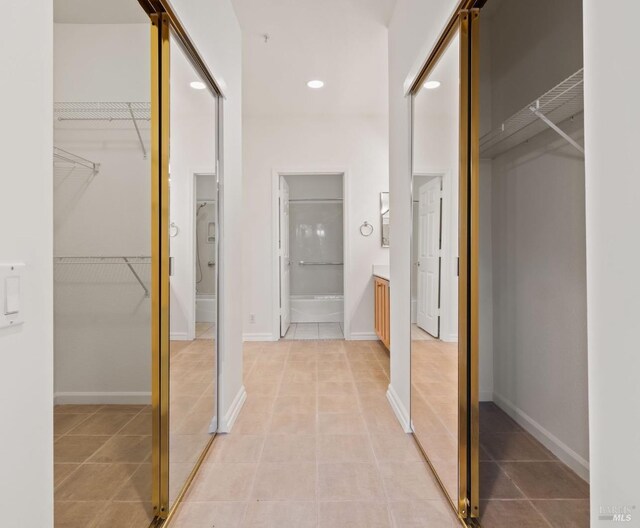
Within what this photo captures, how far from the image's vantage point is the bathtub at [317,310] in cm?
654

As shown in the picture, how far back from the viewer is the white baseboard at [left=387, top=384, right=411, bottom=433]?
2.44 metres

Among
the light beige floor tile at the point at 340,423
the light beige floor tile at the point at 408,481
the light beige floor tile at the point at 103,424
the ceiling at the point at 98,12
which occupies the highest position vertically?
the ceiling at the point at 98,12

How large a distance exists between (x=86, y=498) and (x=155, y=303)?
0.67 m

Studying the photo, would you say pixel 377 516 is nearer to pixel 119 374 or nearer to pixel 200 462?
pixel 200 462

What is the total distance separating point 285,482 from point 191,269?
3.71ft

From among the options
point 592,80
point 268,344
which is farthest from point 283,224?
point 592,80

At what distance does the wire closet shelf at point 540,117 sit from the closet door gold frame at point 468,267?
0.23 m

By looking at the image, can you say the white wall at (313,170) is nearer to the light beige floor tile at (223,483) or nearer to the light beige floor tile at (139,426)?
the light beige floor tile at (223,483)

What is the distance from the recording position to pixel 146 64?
1535 millimetres

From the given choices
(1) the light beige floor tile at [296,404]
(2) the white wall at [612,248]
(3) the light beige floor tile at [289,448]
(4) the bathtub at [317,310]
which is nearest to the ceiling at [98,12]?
(2) the white wall at [612,248]

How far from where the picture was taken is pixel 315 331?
18.6 ft

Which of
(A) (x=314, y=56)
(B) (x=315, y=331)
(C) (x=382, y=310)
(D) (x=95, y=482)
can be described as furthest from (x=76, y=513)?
(B) (x=315, y=331)
